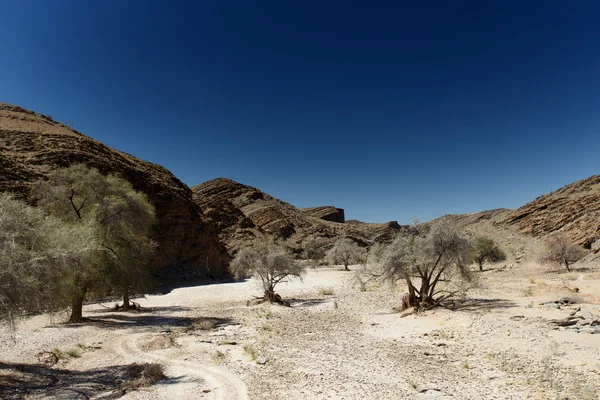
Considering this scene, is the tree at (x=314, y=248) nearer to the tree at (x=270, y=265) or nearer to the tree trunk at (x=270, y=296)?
the tree at (x=270, y=265)

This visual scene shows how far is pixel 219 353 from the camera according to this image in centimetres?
1090

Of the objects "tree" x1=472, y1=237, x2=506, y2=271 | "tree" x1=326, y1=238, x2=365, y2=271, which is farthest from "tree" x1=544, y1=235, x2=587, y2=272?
"tree" x1=326, y1=238, x2=365, y2=271

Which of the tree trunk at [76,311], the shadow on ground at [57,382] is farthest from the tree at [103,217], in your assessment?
the shadow on ground at [57,382]

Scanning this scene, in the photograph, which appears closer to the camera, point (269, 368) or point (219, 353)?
point (269, 368)

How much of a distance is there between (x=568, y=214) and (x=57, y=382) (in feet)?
220

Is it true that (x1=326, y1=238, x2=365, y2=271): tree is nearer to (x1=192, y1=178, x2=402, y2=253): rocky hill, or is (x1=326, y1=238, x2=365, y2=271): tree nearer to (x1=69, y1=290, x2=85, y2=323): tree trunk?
(x1=192, y1=178, x2=402, y2=253): rocky hill

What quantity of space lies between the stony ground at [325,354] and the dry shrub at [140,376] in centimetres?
27

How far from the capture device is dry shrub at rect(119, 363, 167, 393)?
818 centimetres

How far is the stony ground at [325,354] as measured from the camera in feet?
26.0

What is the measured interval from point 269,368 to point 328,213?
144 meters

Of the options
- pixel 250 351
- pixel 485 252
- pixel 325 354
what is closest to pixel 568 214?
pixel 485 252

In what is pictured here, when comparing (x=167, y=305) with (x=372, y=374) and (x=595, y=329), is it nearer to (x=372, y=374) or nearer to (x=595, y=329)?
(x=372, y=374)

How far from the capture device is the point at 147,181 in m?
44.6

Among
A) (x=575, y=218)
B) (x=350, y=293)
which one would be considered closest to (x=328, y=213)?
(x=575, y=218)
